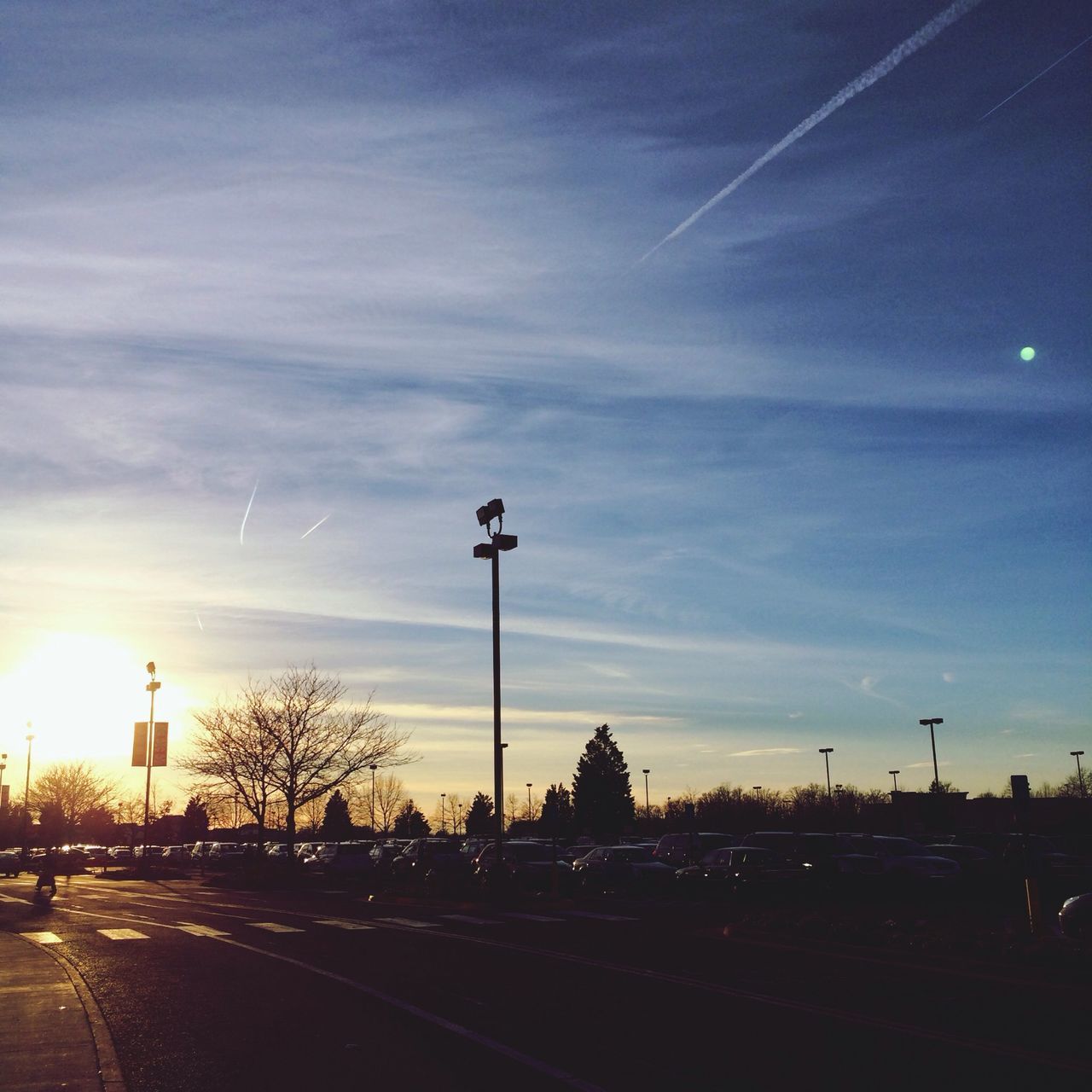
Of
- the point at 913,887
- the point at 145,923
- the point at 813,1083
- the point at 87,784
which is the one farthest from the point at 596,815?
the point at 813,1083

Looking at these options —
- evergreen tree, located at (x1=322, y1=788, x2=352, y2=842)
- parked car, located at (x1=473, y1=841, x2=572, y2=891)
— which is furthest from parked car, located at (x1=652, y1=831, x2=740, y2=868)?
evergreen tree, located at (x1=322, y1=788, x2=352, y2=842)

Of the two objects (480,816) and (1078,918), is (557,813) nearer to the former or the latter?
(1078,918)

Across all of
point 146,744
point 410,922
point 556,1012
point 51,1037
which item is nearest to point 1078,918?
point 556,1012

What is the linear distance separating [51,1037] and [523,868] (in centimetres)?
2726

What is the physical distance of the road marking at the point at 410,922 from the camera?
22.5m

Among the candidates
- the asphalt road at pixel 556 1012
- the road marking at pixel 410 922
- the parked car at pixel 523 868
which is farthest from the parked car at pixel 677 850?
the asphalt road at pixel 556 1012

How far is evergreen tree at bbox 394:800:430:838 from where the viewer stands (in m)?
107

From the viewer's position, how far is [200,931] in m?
21.6

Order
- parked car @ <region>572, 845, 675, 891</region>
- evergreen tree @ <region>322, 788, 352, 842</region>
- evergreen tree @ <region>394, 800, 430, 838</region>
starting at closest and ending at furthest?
parked car @ <region>572, 845, 675, 891</region> < evergreen tree @ <region>322, 788, 352, 842</region> < evergreen tree @ <region>394, 800, 430, 838</region>

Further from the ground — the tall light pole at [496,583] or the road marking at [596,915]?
the tall light pole at [496,583]

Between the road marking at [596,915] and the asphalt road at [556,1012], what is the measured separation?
11.0 ft

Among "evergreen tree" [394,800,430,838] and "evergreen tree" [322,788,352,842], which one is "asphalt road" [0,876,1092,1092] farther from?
"evergreen tree" [394,800,430,838]

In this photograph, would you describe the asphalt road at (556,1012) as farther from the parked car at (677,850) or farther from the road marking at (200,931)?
the parked car at (677,850)

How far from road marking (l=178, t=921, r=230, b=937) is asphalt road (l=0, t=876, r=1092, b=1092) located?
18cm
